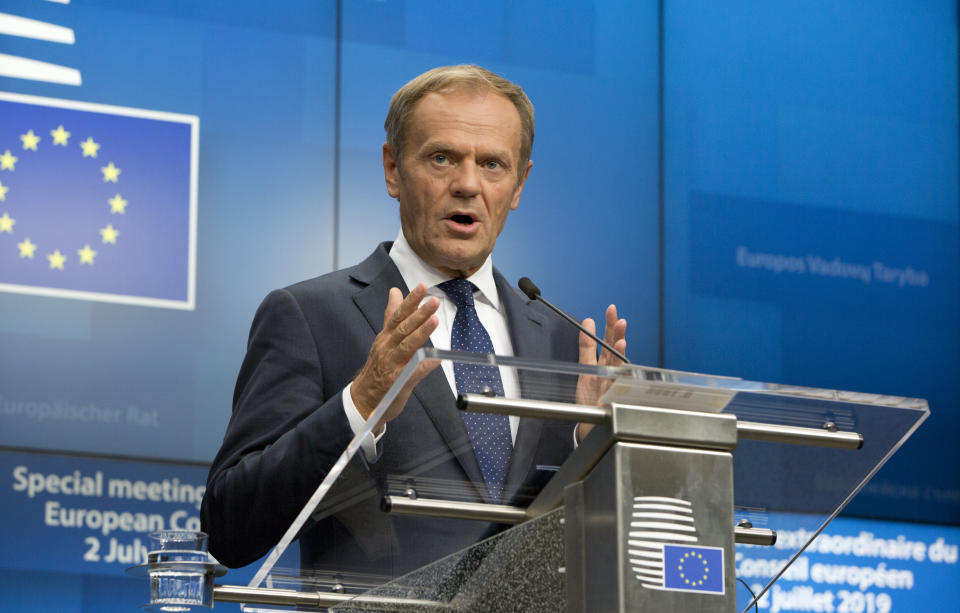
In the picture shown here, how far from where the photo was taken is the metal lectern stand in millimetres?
1185

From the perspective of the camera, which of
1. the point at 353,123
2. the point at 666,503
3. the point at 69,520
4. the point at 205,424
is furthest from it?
the point at 353,123

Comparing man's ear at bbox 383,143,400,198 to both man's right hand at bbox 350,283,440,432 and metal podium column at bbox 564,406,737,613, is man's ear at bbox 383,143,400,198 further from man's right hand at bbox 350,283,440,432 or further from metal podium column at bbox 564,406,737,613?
metal podium column at bbox 564,406,737,613

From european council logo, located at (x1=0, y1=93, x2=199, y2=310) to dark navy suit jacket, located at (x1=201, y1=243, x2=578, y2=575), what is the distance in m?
1.72

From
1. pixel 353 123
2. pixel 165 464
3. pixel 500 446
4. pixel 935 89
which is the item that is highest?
pixel 935 89

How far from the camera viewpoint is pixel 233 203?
406 centimetres

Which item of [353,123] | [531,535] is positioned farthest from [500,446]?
[353,123]

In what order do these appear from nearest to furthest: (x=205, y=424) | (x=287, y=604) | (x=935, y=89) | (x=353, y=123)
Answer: (x=287, y=604)
(x=205, y=424)
(x=353, y=123)
(x=935, y=89)

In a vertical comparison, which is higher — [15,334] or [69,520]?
[15,334]

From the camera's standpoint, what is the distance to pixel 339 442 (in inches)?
60.9

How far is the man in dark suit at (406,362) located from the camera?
1271 mm

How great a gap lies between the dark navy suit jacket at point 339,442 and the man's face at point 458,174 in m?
0.08

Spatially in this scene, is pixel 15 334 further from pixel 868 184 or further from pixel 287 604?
pixel 868 184

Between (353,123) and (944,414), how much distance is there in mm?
2503

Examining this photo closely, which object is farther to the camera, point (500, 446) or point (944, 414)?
point (944, 414)
